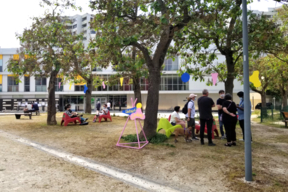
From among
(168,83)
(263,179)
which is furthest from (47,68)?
(168,83)

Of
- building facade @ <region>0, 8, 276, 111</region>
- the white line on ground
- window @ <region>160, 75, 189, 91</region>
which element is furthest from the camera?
building facade @ <region>0, 8, 276, 111</region>

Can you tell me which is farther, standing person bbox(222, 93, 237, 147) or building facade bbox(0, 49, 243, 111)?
building facade bbox(0, 49, 243, 111)

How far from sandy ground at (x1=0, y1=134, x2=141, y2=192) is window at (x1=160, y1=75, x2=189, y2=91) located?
3124 cm

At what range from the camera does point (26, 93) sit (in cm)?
3994

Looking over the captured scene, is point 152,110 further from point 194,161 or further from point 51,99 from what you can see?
point 51,99

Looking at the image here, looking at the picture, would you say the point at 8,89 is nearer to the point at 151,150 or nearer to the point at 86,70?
the point at 86,70

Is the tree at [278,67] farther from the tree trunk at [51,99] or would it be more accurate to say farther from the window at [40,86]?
the window at [40,86]

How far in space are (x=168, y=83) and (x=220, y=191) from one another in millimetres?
33017

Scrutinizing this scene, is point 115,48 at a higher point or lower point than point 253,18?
lower

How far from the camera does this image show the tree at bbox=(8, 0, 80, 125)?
1177 cm

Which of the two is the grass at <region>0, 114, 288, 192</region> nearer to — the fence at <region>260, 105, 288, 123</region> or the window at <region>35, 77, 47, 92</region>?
the fence at <region>260, 105, 288, 123</region>

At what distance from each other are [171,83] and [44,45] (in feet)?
86.4

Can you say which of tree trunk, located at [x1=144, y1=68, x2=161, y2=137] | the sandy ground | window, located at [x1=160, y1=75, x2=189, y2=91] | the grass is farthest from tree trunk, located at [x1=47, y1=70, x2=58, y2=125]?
window, located at [x1=160, y1=75, x2=189, y2=91]

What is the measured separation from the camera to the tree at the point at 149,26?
740 cm
